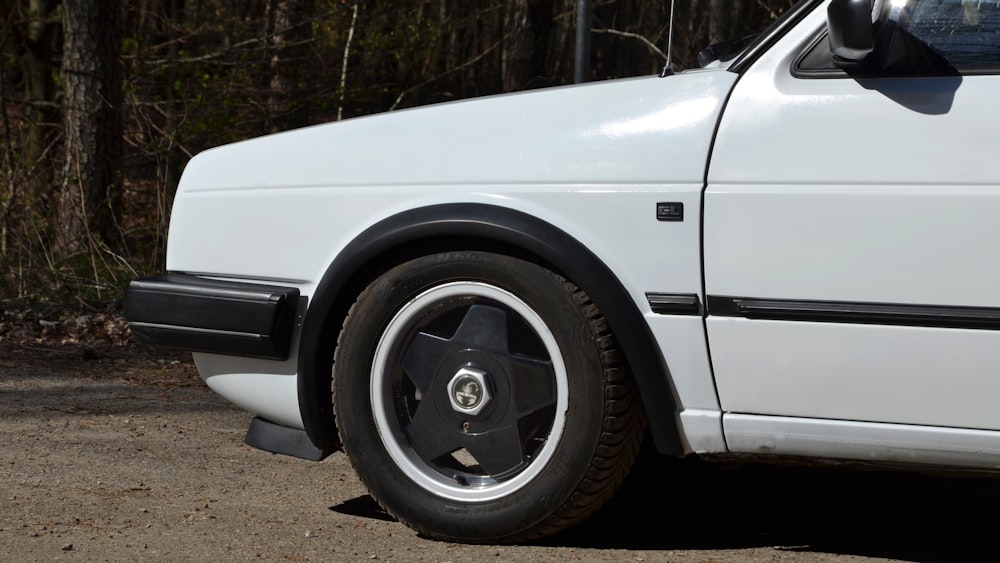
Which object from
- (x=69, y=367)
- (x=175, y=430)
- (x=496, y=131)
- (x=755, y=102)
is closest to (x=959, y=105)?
(x=755, y=102)

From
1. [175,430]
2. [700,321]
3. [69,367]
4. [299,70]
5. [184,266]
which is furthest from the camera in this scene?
[299,70]

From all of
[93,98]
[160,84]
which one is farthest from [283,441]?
[160,84]

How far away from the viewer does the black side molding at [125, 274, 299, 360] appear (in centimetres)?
366

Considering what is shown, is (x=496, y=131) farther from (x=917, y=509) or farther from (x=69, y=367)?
(x=69, y=367)

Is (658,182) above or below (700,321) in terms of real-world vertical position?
above

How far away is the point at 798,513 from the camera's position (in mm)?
4027

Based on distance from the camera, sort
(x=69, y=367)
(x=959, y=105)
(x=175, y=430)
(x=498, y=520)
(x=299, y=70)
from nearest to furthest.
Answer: (x=959, y=105) → (x=498, y=520) → (x=175, y=430) → (x=69, y=367) → (x=299, y=70)

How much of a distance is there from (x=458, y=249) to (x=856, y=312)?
3.51 feet

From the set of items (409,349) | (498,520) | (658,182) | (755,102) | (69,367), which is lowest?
(69,367)

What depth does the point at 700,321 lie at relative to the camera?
3242 millimetres

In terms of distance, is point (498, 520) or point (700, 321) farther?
point (498, 520)

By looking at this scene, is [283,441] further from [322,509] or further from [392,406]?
[392,406]

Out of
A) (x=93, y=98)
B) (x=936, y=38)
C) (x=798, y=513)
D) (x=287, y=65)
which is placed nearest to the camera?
(x=936, y=38)

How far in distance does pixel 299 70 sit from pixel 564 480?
10202mm
